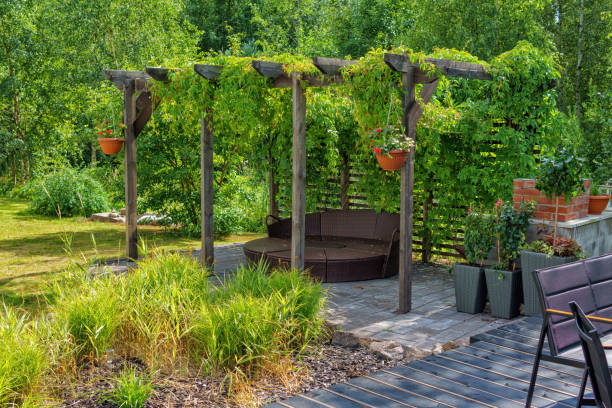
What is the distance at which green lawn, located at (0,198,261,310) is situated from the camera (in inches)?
275

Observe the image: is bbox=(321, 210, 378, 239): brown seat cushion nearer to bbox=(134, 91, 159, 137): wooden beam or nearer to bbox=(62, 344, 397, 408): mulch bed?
bbox=(134, 91, 159, 137): wooden beam

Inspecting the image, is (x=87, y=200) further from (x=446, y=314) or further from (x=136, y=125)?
(x=446, y=314)

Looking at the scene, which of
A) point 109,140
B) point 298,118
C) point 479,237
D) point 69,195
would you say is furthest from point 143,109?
point 69,195

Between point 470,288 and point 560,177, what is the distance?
49.3 inches

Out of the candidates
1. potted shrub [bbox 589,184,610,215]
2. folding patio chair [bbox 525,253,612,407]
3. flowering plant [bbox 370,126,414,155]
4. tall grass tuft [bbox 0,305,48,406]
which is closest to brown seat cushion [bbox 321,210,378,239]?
flowering plant [bbox 370,126,414,155]

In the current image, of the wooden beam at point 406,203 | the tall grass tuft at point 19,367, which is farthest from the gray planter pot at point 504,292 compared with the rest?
the tall grass tuft at point 19,367

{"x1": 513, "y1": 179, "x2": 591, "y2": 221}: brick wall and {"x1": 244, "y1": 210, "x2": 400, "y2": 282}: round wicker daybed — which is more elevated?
{"x1": 513, "y1": 179, "x2": 591, "y2": 221}: brick wall

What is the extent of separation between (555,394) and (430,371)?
2.35 ft

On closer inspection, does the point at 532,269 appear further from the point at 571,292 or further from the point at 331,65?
the point at 331,65

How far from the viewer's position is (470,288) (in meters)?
5.55

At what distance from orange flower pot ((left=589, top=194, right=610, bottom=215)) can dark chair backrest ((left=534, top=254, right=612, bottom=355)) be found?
2.64 meters

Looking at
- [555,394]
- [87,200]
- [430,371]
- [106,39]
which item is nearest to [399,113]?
[430,371]

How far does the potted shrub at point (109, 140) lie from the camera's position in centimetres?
774

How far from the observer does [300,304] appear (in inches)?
173
